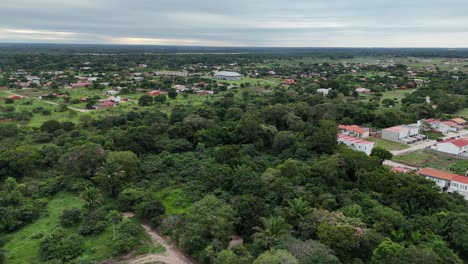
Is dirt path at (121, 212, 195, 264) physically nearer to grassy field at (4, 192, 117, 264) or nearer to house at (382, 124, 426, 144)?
grassy field at (4, 192, 117, 264)

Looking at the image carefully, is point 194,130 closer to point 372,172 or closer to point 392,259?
point 372,172

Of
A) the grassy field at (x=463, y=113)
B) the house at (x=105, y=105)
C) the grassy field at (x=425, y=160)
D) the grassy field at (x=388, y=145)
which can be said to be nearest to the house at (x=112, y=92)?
the house at (x=105, y=105)

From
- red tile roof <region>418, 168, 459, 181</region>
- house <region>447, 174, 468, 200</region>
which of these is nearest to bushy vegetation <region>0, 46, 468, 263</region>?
house <region>447, 174, 468, 200</region>

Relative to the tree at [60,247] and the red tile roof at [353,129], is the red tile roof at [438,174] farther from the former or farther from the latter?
the tree at [60,247]

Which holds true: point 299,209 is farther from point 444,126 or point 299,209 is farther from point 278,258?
point 444,126

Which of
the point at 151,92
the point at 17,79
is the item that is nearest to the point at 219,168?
the point at 151,92

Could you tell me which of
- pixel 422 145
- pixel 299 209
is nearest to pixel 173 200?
pixel 299 209

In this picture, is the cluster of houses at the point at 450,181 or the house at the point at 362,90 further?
the house at the point at 362,90
